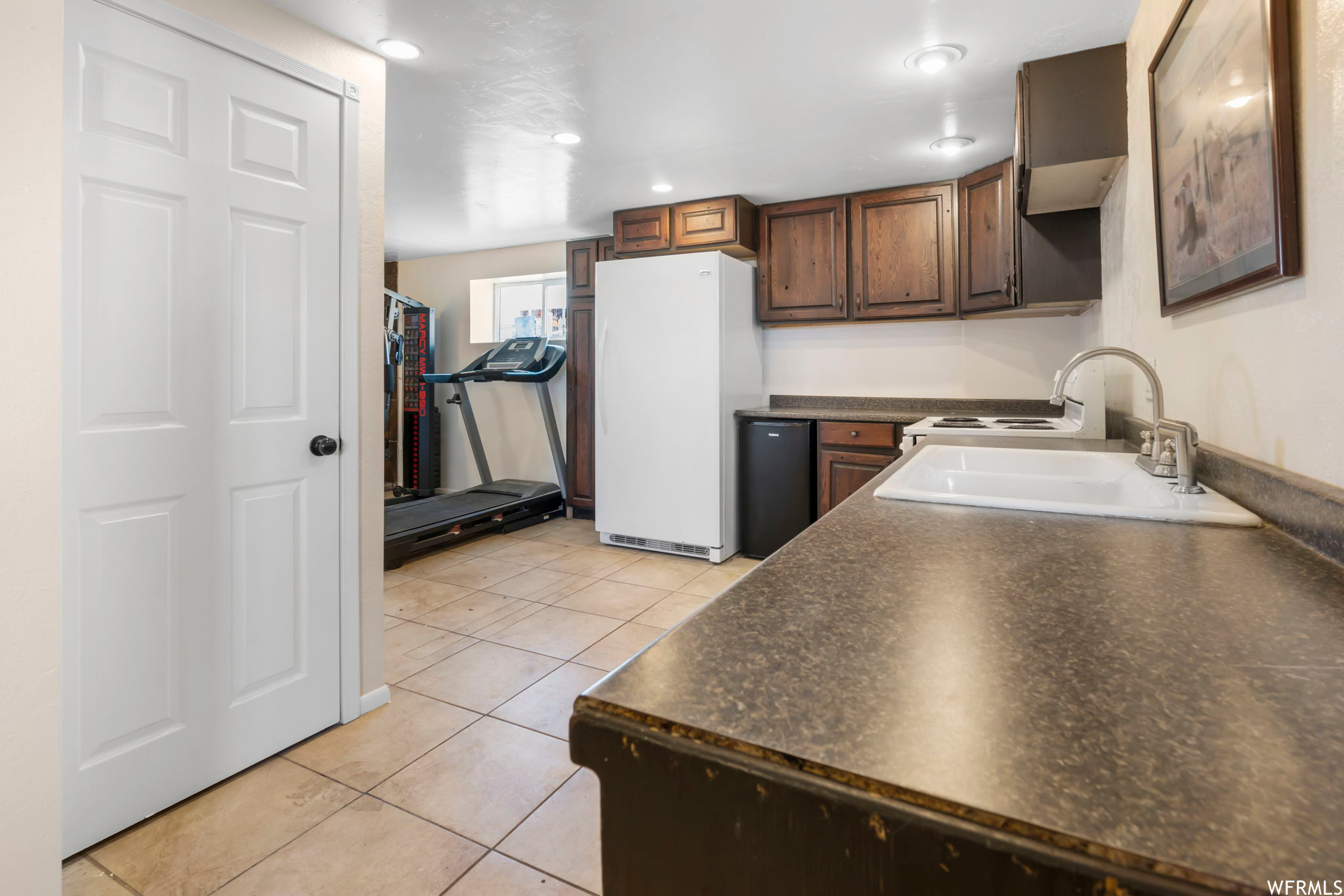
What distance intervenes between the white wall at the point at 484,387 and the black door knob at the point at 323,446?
3.41 metres

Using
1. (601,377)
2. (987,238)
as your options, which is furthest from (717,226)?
(987,238)

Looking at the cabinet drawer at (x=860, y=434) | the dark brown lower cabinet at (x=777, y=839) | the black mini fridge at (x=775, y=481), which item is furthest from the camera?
the black mini fridge at (x=775, y=481)

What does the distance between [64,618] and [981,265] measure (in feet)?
12.3

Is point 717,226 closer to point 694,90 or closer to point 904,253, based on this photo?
point 904,253

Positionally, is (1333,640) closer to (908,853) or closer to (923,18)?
(908,853)

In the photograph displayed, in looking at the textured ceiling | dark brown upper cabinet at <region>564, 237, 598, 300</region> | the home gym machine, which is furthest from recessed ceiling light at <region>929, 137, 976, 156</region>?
the home gym machine

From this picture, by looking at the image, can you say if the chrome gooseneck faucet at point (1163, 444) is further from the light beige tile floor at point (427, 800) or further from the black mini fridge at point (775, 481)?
the black mini fridge at point (775, 481)

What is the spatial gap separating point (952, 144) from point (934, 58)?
2.95 ft

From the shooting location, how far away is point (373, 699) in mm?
2180

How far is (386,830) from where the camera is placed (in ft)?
5.24

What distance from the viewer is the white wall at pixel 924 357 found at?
3762mm

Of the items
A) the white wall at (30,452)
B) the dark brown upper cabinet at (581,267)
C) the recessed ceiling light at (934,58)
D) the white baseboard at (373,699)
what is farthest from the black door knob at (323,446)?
the dark brown upper cabinet at (581,267)

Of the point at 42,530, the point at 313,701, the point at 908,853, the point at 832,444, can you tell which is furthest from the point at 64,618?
the point at 832,444

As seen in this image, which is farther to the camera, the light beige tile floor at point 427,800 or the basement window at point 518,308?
the basement window at point 518,308
